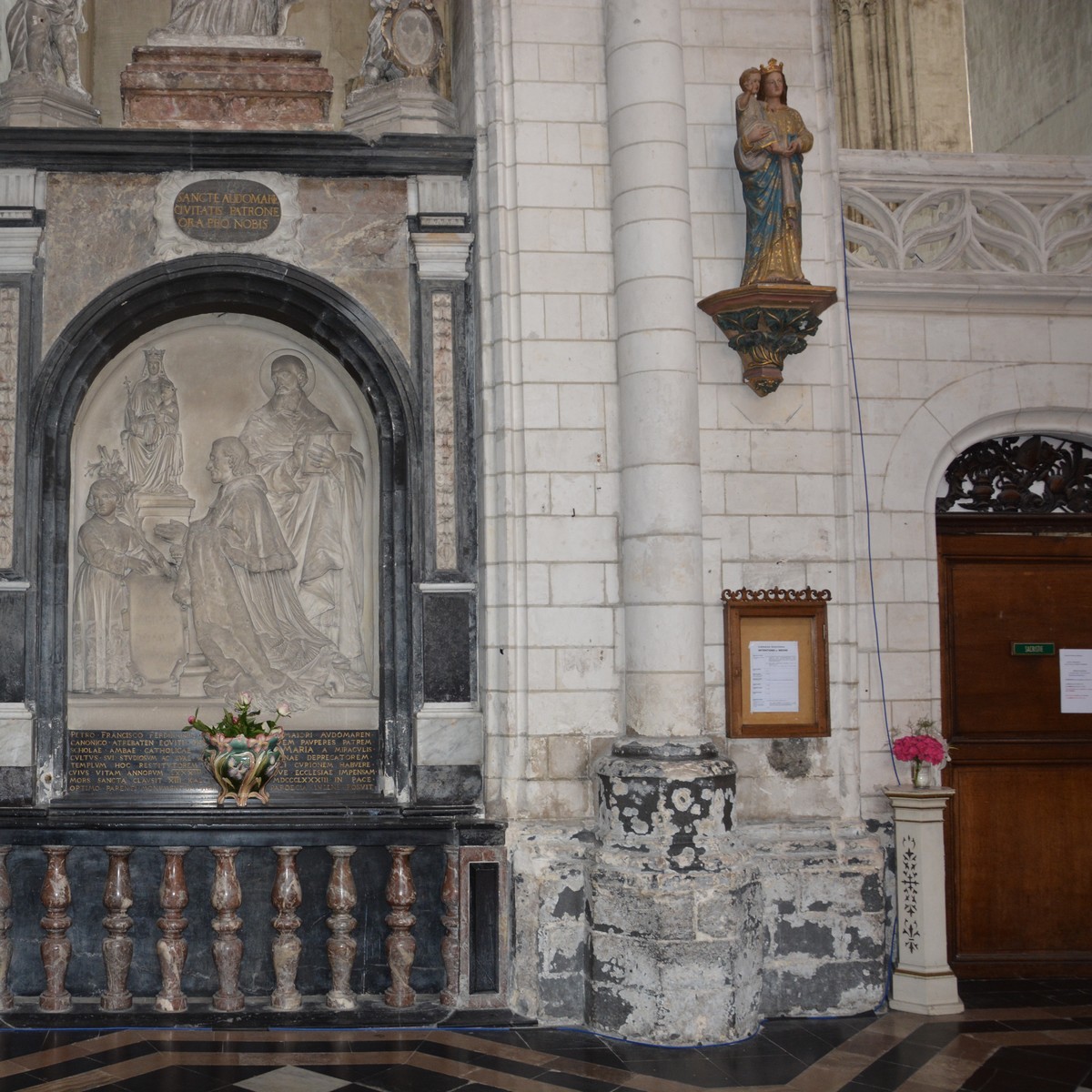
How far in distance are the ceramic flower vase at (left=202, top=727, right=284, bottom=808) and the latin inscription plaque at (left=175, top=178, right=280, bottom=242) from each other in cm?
261

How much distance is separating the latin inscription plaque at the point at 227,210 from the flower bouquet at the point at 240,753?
8.06ft

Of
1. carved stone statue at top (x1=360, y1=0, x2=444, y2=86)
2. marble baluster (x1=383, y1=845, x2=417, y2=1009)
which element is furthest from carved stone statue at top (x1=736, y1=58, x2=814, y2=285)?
marble baluster (x1=383, y1=845, x2=417, y2=1009)

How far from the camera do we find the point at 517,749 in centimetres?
617

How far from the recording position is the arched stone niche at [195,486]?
6500 mm

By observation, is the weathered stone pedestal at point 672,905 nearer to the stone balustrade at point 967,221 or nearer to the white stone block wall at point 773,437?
the white stone block wall at point 773,437

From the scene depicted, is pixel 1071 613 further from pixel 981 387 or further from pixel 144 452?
pixel 144 452

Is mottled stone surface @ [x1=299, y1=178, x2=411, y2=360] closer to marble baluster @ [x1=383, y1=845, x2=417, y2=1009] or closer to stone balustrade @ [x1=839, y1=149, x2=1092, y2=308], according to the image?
stone balustrade @ [x1=839, y1=149, x2=1092, y2=308]

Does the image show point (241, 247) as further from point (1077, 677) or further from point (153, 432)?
point (1077, 677)

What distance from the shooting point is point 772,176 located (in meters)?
6.12

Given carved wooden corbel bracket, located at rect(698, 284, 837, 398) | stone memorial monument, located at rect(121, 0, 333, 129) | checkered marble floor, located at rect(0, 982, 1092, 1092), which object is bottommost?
checkered marble floor, located at rect(0, 982, 1092, 1092)

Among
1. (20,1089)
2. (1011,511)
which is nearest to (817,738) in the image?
(1011,511)

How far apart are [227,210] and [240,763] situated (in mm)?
2881

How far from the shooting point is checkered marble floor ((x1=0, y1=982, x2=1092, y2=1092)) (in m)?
5.08

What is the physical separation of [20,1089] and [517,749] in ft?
8.42
